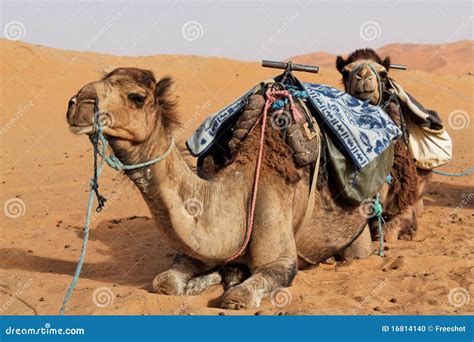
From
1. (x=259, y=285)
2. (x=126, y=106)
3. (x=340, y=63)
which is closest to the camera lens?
(x=126, y=106)

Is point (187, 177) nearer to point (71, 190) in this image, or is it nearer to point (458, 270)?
point (458, 270)

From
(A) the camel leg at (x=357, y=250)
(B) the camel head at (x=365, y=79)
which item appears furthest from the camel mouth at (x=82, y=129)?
(B) the camel head at (x=365, y=79)

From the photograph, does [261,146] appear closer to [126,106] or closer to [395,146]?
[126,106]

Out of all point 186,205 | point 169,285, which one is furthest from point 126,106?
point 169,285

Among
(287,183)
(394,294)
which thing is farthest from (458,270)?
(287,183)

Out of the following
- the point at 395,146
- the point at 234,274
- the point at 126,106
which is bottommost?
the point at 234,274

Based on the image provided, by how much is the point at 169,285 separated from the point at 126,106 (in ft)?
5.14

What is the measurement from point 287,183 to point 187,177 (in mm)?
990

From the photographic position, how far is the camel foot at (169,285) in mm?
5457

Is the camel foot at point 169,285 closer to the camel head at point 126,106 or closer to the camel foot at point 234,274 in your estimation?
the camel foot at point 234,274

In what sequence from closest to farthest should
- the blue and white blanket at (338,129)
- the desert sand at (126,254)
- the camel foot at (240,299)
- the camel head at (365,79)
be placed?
1. the camel foot at (240,299)
2. the desert sand at (126,254)
3. the blue and white blanket at (338,129)
4. the camel head at (365,79)

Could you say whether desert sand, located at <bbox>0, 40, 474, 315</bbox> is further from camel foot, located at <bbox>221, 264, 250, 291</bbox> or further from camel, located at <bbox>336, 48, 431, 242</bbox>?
camel, located at <bbox>336, 48, 431, 242</bbox>

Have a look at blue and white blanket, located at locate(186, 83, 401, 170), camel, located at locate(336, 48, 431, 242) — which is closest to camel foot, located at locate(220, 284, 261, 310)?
blue and white blanket, located at locate(186, 83, 401, 170)

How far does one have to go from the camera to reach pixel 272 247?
5520 millimetres
